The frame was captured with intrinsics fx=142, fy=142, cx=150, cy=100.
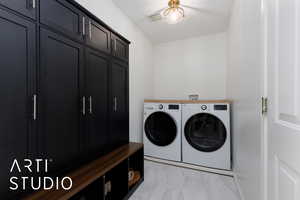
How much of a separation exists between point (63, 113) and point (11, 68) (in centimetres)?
45

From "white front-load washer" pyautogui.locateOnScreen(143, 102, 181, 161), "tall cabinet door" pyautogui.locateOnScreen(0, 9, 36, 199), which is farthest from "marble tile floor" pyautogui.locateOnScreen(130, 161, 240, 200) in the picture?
"tall cabinet door" pyautogui.locateOnScreen(0, 9, 36, 199)

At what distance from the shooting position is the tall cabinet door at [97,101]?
1408 millimetres

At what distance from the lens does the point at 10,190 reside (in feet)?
2.76

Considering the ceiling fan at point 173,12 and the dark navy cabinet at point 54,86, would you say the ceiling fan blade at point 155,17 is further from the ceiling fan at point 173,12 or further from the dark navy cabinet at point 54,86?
the dark navy cabinet at point 54,86

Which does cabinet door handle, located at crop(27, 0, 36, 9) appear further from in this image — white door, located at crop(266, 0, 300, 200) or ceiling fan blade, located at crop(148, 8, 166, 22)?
ceiling fan blade, located at crop(148, 8, 166, 22)

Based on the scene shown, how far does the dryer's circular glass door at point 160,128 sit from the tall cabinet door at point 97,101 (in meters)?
1.14

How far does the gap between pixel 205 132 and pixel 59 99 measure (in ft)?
6.95

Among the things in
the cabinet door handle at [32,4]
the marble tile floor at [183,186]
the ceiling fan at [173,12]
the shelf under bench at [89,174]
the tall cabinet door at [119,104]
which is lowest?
the marble tile floor at [183,186]

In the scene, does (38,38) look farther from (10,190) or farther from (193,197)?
(193,197)

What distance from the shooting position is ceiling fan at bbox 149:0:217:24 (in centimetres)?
185

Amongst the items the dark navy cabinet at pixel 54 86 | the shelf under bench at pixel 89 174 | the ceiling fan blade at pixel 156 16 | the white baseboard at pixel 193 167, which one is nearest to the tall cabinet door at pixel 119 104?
the dark navy cabinet at pixel 54 86

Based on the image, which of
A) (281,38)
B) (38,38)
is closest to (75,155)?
(38,38)

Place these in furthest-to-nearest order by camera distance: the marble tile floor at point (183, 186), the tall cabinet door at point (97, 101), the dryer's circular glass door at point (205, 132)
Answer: the dryer's circular glass door at point (205, 132)
the marble tile floor at point (183, 186)
the tall cabinet door at point (97, 101)

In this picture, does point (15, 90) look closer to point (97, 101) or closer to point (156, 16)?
point (97, 101)
